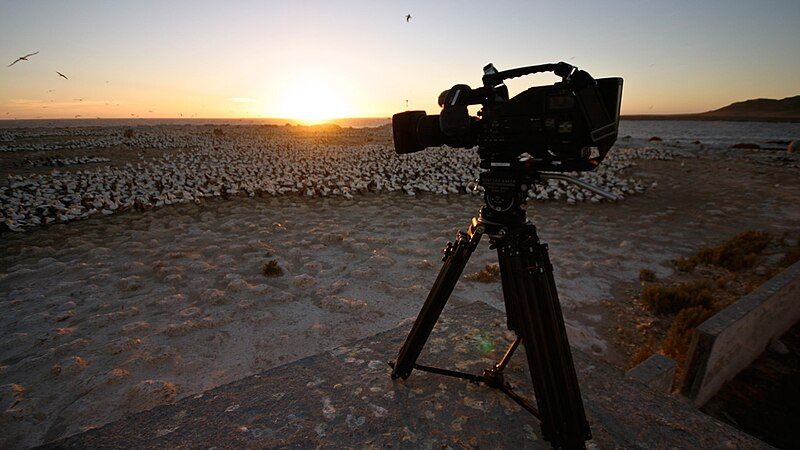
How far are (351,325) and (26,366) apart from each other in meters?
3.36

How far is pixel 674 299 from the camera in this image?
17.2 ft

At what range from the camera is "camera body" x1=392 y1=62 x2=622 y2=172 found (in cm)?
156

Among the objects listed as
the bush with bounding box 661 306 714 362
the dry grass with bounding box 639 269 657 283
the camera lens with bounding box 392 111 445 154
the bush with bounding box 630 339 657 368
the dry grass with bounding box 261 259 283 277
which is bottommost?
the bush with bounding box 630 339 657 368

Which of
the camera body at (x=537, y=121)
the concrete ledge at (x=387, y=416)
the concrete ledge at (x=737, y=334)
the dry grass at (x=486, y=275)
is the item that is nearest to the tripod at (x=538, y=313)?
the camera body at (x=537, y=121)

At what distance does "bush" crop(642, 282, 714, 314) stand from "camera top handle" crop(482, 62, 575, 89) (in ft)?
16.4

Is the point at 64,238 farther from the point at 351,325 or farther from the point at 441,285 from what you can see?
the point at 441,285

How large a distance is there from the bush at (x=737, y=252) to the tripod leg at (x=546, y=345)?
22.5ft

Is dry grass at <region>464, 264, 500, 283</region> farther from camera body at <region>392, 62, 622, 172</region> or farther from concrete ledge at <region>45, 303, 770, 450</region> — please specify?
camera body at <region>392, 62, 622, 172</region>

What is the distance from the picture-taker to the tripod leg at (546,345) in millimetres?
1765

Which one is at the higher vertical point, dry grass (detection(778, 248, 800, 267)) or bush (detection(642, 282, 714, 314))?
dry grass (detection(778, 248, 800, 267))

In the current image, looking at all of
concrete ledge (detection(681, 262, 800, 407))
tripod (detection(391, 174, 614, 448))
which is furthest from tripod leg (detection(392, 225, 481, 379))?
concrete ledge (detection(681, 262, 800, 407))

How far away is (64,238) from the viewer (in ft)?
Answer: 25.3

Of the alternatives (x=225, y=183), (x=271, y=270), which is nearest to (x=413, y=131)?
(x=271, y=270)

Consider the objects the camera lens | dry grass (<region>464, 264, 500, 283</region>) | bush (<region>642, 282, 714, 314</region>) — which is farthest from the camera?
dry grass (<region>464, 264, 500, 283</region>)
